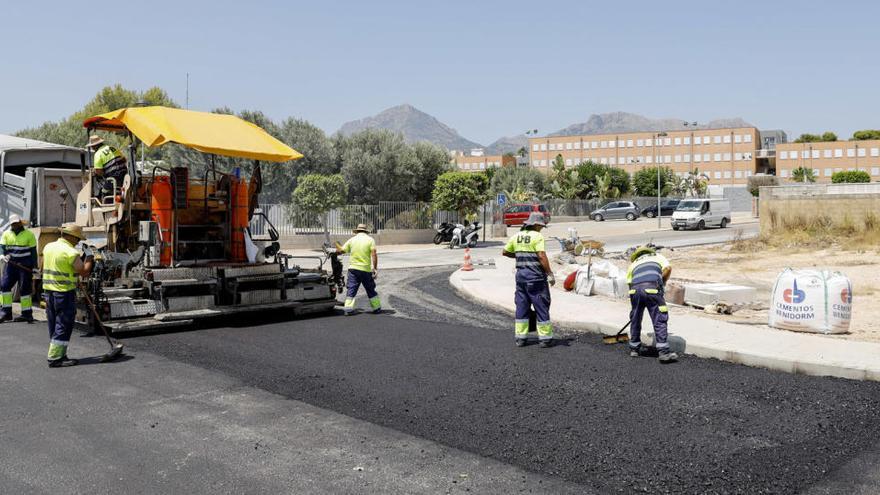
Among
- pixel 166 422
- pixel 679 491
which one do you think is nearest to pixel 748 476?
pixel 679 491

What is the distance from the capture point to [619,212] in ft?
177

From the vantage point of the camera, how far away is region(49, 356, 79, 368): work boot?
26.2ft

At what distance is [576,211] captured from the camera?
5978cm

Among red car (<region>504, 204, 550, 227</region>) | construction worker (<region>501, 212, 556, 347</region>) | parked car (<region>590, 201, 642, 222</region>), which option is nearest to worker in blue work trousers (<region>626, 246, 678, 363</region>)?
construction worker (<region>501, 212, 556, 347</region>)

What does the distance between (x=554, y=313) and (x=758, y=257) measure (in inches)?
537

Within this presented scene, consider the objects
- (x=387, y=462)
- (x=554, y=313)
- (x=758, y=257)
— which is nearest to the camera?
(x=387, y=462)

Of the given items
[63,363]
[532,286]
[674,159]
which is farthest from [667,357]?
[674,159]

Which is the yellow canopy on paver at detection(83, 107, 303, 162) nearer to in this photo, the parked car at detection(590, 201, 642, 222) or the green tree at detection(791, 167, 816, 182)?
the parked car at detection(590, 201, 642, 222)

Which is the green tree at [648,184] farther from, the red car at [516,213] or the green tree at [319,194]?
the green tree at [319,194]

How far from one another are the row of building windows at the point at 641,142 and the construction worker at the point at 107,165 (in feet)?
385

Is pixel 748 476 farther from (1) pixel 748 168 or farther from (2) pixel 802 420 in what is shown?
(1) pixel 748 168

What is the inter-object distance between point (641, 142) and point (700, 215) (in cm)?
9100

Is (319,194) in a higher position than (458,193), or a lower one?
lower

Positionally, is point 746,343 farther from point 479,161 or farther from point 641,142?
point 479,161
